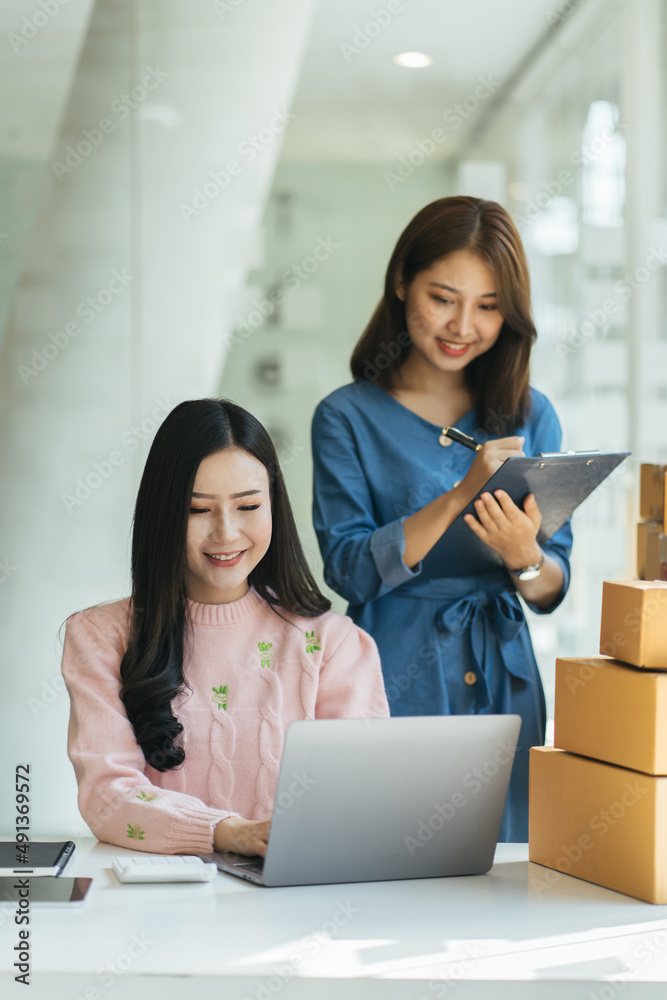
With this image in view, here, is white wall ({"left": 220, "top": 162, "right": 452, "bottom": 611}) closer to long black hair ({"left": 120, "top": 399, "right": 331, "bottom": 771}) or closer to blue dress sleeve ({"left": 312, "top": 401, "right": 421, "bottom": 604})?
blue dress sleeve ({"left": 312, "top": 401, "right": 421, "bottom": 604})

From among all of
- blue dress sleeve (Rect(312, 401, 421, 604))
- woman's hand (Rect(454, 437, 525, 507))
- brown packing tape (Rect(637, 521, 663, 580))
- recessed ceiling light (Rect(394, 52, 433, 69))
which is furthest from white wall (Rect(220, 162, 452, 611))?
brown packing tape (Rect(637, 521, 663, 580))

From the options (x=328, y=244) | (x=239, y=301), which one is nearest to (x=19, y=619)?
(x=239, y=301)

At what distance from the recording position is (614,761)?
129cm

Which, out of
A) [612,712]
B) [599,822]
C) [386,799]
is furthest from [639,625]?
[386,799]

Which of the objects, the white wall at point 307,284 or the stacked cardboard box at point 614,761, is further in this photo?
the white wall at point 307,284

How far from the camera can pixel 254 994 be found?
0.96 metres

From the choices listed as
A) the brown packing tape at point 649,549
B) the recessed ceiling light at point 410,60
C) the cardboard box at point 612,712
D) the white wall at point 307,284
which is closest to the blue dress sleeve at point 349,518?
the brown packing tape at point 649,549

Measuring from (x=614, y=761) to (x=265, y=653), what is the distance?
59 centimetres

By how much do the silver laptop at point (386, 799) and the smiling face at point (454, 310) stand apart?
2.62 ft

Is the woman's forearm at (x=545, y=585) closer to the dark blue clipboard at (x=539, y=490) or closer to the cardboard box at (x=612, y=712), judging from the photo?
the dark blue clipboard at (x=539, y=490)

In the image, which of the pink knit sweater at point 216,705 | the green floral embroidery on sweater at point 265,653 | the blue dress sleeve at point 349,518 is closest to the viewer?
the pink knit sweater at point 216,705

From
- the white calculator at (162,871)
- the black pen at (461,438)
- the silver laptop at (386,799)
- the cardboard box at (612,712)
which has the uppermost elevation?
the black pen at (461,438)

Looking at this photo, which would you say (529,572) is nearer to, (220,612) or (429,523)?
(429,523)

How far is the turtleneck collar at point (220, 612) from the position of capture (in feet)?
5.53
